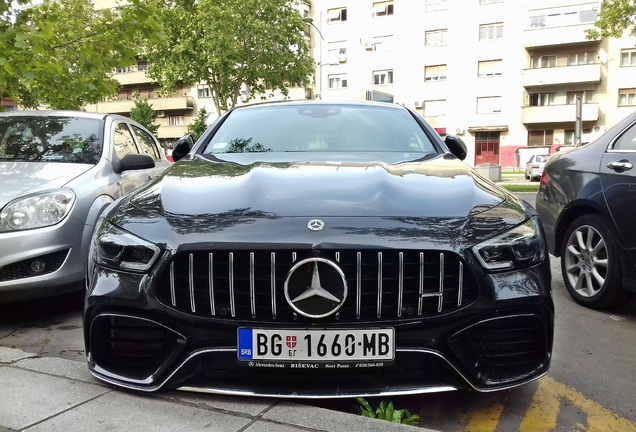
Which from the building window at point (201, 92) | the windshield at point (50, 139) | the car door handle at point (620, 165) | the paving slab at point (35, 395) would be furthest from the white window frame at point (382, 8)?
the paving slab at point (35, 395)

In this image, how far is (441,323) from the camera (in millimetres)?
2260

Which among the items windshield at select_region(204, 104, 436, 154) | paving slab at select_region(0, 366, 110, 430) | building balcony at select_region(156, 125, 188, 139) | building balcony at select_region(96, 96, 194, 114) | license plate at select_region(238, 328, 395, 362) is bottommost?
paving slab at select_region(0, 366, 110, 430)

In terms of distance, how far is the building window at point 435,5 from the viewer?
42.2m

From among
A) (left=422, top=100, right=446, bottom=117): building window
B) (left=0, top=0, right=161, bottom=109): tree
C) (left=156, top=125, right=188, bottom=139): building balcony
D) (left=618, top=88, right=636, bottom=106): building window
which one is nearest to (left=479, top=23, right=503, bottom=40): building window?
(left=422, top=100, right=446, bottom=117): building window

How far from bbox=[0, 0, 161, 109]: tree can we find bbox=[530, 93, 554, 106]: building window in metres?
37.4

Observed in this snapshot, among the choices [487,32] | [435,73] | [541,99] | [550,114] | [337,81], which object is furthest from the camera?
[337,81]

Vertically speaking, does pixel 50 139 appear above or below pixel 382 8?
below

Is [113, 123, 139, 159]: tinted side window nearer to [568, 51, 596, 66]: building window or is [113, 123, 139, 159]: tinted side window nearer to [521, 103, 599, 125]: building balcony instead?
[521, 103, 599, 125]: building balcony

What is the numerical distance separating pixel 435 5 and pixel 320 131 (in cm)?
4220

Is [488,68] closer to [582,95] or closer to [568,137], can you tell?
[582,95]

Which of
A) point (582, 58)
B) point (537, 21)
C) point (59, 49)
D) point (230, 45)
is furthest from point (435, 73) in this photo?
point (59, 49)

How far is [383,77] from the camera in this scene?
4503 cm

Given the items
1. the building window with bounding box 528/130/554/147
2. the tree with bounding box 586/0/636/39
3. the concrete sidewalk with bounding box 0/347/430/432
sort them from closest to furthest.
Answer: the concrete sidewalk with bounding box 0/347/430/432, the tree with bounding box 586/0/636/39, the building window with bounding box 528/130/554/147

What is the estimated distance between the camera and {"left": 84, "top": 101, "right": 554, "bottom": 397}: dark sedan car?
2.25m
